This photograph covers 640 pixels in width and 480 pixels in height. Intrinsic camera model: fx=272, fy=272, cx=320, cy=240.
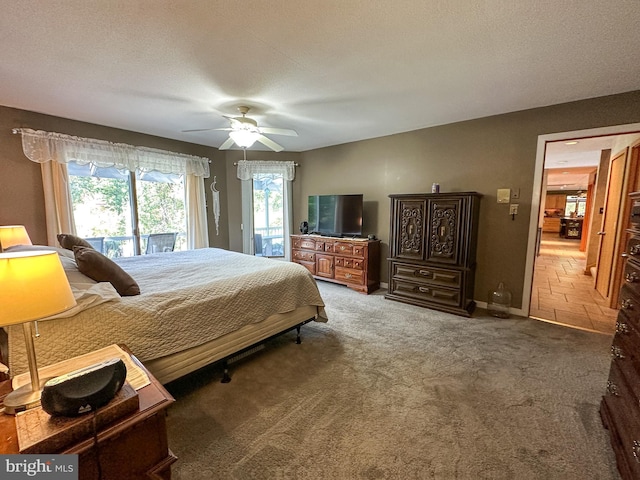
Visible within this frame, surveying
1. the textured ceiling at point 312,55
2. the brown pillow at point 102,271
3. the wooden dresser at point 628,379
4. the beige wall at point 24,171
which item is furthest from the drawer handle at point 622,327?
the beige wall at point 24,171

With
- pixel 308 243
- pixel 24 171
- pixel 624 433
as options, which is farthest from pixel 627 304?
pixel 24 171

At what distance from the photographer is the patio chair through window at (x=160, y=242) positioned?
3.92 metres

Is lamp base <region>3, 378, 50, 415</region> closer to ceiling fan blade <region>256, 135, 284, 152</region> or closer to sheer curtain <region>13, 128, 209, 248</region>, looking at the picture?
ceiling fan blade <region>256, 135, 284, 152</region>

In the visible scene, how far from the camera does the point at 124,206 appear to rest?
13.5ft

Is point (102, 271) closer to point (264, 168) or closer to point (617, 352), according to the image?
point (617, 352)

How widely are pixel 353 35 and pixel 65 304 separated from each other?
210cm

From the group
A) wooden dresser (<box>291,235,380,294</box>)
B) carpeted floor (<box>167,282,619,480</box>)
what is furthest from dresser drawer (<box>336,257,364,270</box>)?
carpeted floor (<box>167,282,619,480</box>)

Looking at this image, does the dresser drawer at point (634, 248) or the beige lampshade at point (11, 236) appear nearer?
the dresser drawer at point (634, 248)

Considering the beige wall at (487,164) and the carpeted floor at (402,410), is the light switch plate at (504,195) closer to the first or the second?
the beige wall at (487,164)

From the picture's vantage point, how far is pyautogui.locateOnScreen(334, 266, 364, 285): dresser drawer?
170 inches

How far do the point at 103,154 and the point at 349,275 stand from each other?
3.93 meters

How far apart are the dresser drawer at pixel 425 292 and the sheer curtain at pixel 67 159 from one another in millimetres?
3849

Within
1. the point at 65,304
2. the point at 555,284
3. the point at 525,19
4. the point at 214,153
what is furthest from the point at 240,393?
the point at 555,284

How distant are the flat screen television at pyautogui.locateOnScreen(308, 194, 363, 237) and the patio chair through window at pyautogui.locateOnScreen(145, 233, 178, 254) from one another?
2336mm
